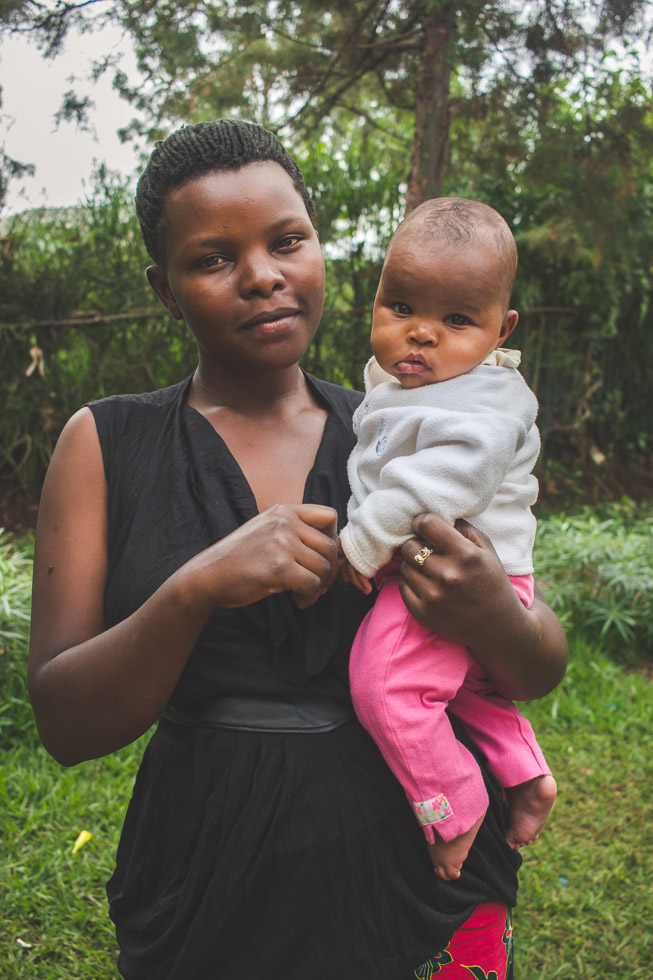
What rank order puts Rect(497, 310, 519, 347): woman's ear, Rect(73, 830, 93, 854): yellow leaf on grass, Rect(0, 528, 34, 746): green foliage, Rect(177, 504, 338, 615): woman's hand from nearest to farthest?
Rect(177, 504, 338, 615): woman's hand → Rect(497, 310, 519, 347): woman's ear → Rect(73, 830, 93, 854): yellow leaf on grass → Rect(0, 528, 34, 746): green foliage

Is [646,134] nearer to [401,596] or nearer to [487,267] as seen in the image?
[487,267]

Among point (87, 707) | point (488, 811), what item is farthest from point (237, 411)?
point (488, 811)

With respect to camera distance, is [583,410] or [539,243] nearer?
[539,243]

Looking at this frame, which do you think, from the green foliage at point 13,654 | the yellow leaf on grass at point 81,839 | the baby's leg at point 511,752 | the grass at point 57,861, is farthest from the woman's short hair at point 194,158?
the green foliage at point 13,654

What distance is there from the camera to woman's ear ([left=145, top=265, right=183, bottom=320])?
5.74 ft

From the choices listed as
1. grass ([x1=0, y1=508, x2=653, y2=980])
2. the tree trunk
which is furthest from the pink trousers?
the tree trunk

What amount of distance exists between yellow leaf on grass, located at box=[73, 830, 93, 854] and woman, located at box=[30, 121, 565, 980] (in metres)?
1.58

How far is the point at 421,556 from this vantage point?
140cm

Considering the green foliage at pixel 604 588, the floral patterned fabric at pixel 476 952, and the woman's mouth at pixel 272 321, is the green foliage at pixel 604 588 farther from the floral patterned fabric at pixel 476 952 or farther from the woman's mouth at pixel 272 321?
the woman's mouth at pixel 272 321

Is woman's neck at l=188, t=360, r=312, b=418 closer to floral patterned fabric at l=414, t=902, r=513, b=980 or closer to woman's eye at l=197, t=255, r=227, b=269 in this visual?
woman's eye at l=197, t=255, r=227, b=269

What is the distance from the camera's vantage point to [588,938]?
2.79 metres

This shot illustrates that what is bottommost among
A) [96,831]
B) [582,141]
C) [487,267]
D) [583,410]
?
[96,831]

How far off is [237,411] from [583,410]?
625 centimetres

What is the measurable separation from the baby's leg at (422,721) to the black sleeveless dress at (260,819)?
82 mm
